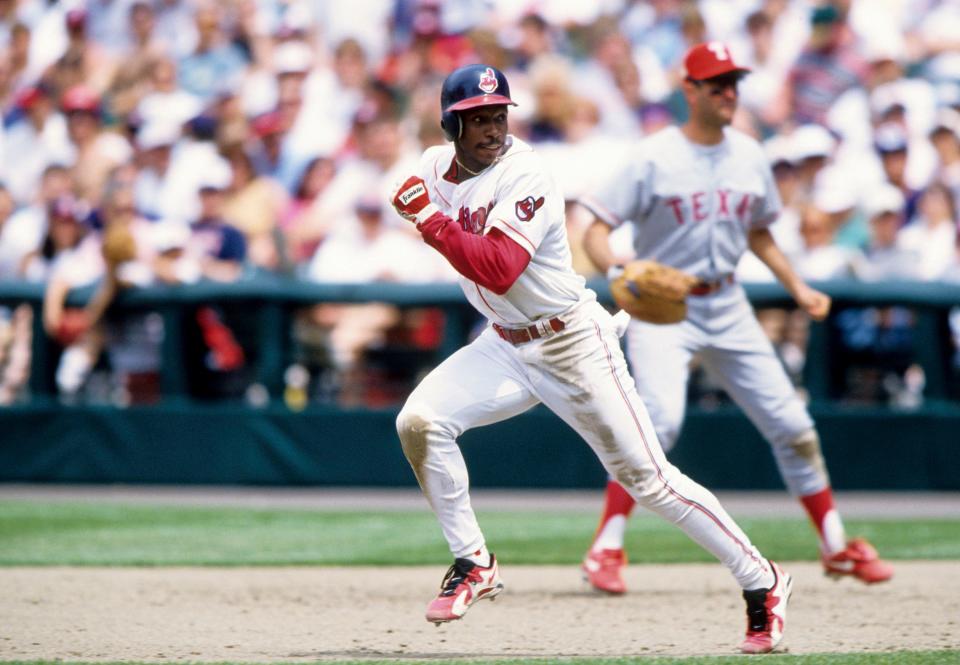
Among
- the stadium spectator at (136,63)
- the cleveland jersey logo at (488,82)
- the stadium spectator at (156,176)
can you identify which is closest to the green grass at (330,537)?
the stadium spectator at (156,176)

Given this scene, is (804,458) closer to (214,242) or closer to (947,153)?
(947,153)

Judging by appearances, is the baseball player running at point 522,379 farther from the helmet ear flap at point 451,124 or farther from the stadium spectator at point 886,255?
the stadium spectator at point 886,255

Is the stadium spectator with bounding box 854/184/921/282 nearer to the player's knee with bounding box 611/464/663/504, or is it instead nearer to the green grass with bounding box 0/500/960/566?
the green grass with bounding box 0/500/960/566

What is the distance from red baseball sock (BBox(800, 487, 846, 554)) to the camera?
604 cm

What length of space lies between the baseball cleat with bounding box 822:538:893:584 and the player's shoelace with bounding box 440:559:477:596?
200 cm

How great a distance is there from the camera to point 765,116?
1073cm

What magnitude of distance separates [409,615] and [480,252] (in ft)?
5.60

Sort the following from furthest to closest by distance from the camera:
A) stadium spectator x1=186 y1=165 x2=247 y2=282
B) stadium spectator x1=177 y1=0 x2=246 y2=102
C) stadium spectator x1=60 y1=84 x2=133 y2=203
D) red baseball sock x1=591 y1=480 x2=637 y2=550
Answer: stadium spectator x1=177 y1=0 x2=246 y2=102 < stadium spectator x1=60 y1=84 x2=133 y2=203 < stadium spectator x1=186 y1=165 x2=247 y2=282 < red baseball sock x1=591 y1=480 x2=637 y2=550

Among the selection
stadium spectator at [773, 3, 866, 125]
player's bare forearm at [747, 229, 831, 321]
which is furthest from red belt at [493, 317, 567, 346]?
stadium spectator at [773, 3, 866, 125]

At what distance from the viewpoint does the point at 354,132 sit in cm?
1074

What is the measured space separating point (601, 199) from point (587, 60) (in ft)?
18.4

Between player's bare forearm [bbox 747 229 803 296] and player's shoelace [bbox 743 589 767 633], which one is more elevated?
player's bare forearm [bbox 747 229 803 296]

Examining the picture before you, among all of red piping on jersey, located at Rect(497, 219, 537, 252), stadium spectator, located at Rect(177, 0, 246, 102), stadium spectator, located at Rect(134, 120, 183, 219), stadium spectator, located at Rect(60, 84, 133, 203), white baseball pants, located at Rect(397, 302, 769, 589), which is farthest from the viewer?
stadium spectator, located at Rect(177, 0, 246, 102)

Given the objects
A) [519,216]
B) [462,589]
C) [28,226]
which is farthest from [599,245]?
[28,226]
